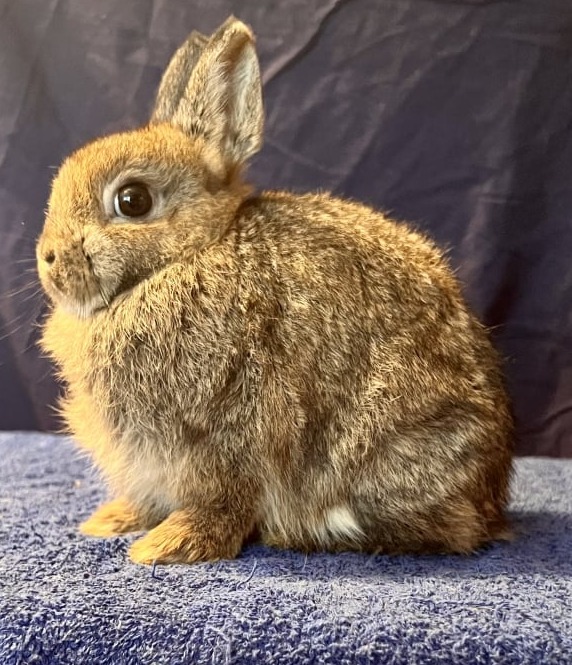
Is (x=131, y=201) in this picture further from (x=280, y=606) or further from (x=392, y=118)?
(x=392, y=118)

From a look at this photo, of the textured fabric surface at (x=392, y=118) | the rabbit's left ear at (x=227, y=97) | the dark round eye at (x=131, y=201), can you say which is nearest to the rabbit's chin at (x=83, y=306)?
the dark round eye at (x=131, y=201)

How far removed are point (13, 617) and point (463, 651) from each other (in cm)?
44

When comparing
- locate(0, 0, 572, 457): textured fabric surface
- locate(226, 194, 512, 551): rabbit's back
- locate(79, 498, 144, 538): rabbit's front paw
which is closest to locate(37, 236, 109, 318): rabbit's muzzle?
locate(226, 194, 512, 551): rabbit's back

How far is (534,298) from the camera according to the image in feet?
5.21

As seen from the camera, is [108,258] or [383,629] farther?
[108,258]

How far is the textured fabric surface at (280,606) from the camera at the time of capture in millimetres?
808

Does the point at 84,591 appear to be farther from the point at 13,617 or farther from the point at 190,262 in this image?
the point at 190,262

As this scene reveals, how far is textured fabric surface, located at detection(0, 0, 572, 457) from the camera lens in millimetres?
1550

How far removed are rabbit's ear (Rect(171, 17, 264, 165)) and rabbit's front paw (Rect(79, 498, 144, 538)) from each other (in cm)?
48

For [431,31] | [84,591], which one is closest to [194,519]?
[84,591]

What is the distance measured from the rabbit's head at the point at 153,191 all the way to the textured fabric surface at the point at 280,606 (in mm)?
314

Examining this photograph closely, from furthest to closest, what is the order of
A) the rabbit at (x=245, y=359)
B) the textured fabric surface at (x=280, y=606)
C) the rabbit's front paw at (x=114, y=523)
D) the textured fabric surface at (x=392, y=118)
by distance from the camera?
1. the textured fabric surface at (x=392, y=118)
2. the rabbit's front paw at (x=114, y=523)
3. the rabbit at (x=245, y=359)
4. the textured fabric surface at (x=280, y=606)

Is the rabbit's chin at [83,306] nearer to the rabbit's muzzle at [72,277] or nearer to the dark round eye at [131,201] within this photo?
the rabbit's muzzle at [72,277]

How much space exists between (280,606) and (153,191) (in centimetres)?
49
